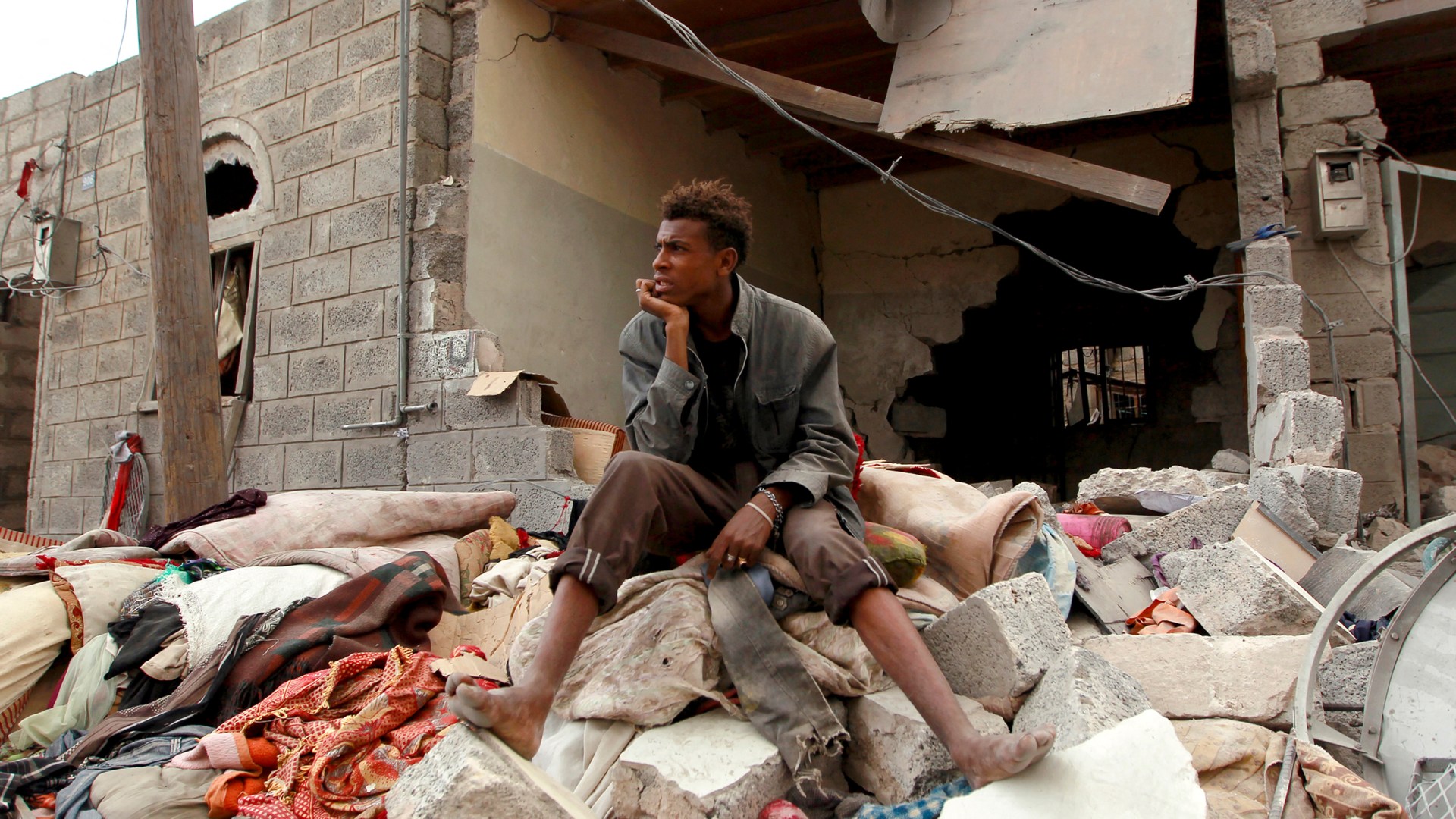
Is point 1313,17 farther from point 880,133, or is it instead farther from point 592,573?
point 592,573

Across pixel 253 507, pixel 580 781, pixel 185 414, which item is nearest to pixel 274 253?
pixel 185 414

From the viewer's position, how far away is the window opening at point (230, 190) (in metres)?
7.41

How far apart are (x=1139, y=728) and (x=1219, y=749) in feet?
1.98

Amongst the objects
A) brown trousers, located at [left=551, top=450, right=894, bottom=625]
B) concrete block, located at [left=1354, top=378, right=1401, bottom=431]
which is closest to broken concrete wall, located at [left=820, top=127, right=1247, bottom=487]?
concrete block, located at [left=1354, top=378, right=1401, bottom=431]

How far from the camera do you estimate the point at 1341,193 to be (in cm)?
515

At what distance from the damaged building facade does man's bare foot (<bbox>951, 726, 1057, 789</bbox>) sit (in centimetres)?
369

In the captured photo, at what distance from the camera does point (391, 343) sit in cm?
593

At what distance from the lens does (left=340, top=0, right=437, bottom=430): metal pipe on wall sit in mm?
5766

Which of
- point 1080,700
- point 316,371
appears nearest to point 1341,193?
point 1080,700

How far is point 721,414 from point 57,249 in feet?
26.5

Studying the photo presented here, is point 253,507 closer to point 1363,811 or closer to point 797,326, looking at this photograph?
point 797,326

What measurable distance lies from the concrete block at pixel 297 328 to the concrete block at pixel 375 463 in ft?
2.81

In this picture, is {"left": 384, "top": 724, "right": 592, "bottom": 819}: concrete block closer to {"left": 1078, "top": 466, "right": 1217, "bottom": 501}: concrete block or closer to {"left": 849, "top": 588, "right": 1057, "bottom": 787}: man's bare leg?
{"left": 849, "top": 588, "right": 1057, "bottom": 787}: man's bare leg

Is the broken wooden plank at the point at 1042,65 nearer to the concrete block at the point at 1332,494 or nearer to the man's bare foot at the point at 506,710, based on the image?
the concrete block at the point at 1332,494
